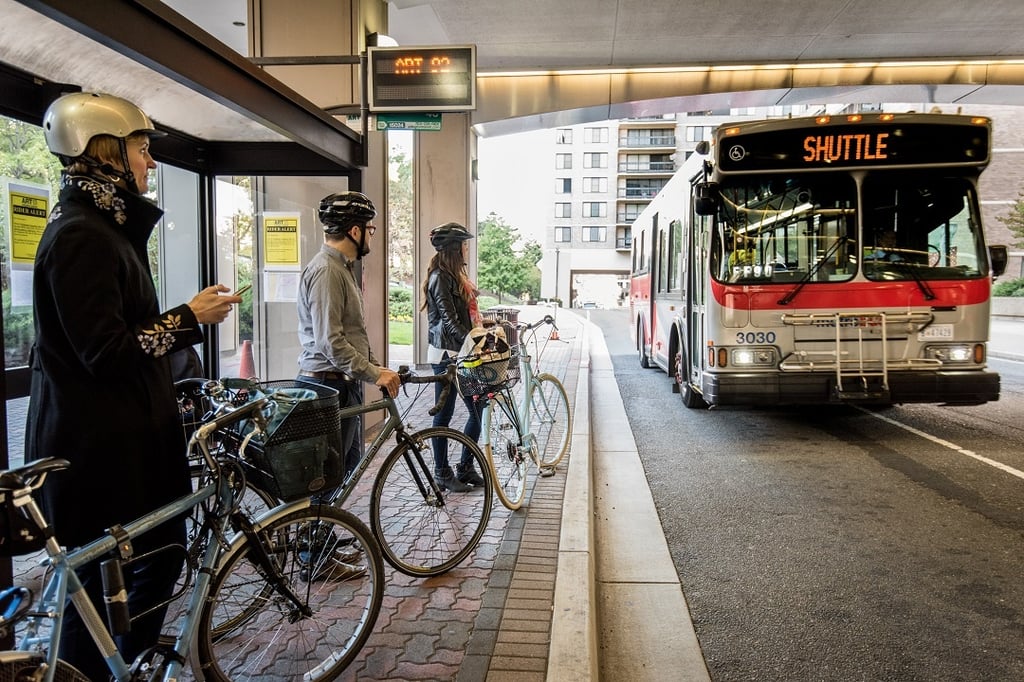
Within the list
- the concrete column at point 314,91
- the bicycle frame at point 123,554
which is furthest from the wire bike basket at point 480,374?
the concrete column at point 314,91

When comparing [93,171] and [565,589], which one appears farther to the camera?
[565,589]

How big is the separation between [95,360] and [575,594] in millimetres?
2522

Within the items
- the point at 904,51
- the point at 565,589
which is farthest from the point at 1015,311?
the point at 565,589

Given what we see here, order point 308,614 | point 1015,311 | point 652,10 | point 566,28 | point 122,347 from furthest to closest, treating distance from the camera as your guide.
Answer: point 1015,311
point 566,28
point 652,10
point 308,614
point 122,347

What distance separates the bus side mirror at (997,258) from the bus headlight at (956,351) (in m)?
0.87

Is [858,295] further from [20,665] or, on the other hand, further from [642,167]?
[642,167]

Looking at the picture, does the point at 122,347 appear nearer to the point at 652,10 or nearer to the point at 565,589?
the point at 565,589

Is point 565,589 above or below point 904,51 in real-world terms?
below

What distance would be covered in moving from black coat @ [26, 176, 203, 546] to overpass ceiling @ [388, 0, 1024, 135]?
9.60 metres

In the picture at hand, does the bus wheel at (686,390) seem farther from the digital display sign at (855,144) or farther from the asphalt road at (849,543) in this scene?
the digital display sign at (855,144)

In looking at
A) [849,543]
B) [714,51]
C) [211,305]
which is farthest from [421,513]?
[714,51]

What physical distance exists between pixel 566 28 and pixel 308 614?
12.1 meters

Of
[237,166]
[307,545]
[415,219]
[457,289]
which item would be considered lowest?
[307,545]

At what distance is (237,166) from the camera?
19.1 feet
